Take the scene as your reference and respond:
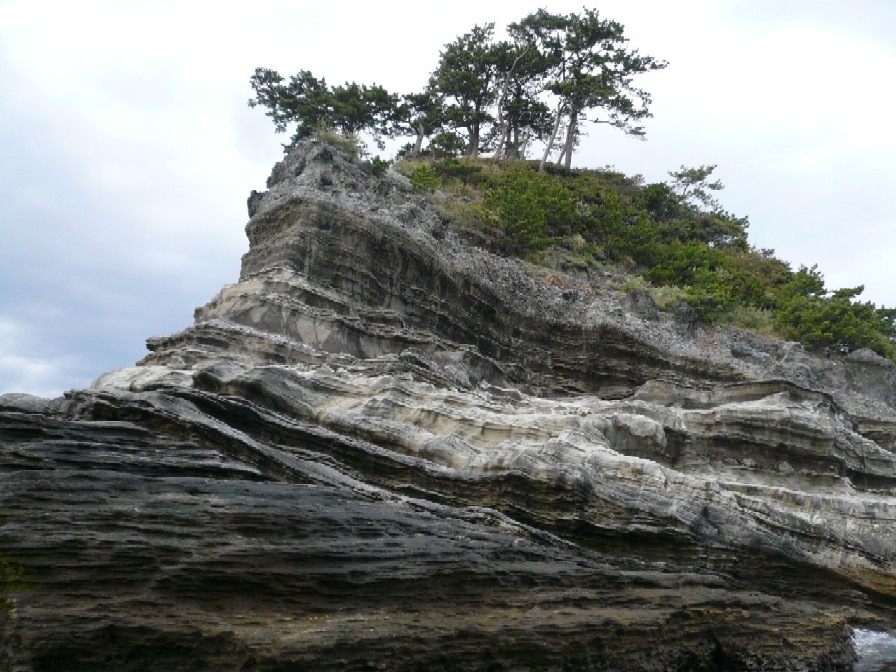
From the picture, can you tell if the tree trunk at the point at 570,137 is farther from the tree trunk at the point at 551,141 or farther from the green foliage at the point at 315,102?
the green foliage at the point at 315,102

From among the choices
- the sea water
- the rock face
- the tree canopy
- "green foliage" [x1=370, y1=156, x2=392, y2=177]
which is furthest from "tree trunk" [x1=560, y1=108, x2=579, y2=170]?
the sea water

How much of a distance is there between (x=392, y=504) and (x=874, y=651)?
20.4 ft

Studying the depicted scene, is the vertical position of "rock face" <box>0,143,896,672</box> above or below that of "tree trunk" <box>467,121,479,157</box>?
below

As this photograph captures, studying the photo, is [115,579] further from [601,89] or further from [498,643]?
[601,89]

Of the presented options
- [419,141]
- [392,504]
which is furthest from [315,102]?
[392,504]

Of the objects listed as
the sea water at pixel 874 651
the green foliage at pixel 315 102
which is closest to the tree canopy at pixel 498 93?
the green foliage at pixel 315 102

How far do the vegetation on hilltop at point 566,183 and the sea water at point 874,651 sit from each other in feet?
49.1

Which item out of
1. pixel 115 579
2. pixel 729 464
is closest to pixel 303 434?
pixel 115 579

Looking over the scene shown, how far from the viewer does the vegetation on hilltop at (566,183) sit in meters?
25.3

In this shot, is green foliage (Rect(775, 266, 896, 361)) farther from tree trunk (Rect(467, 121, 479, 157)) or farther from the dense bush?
tree trunk (Rect(467, 121, 479, 157))

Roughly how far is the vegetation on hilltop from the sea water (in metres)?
15.0

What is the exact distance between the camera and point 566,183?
3600cm

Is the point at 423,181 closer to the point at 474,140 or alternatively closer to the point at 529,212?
the point at 529,212

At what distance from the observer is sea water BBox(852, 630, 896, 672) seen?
8.08 m
